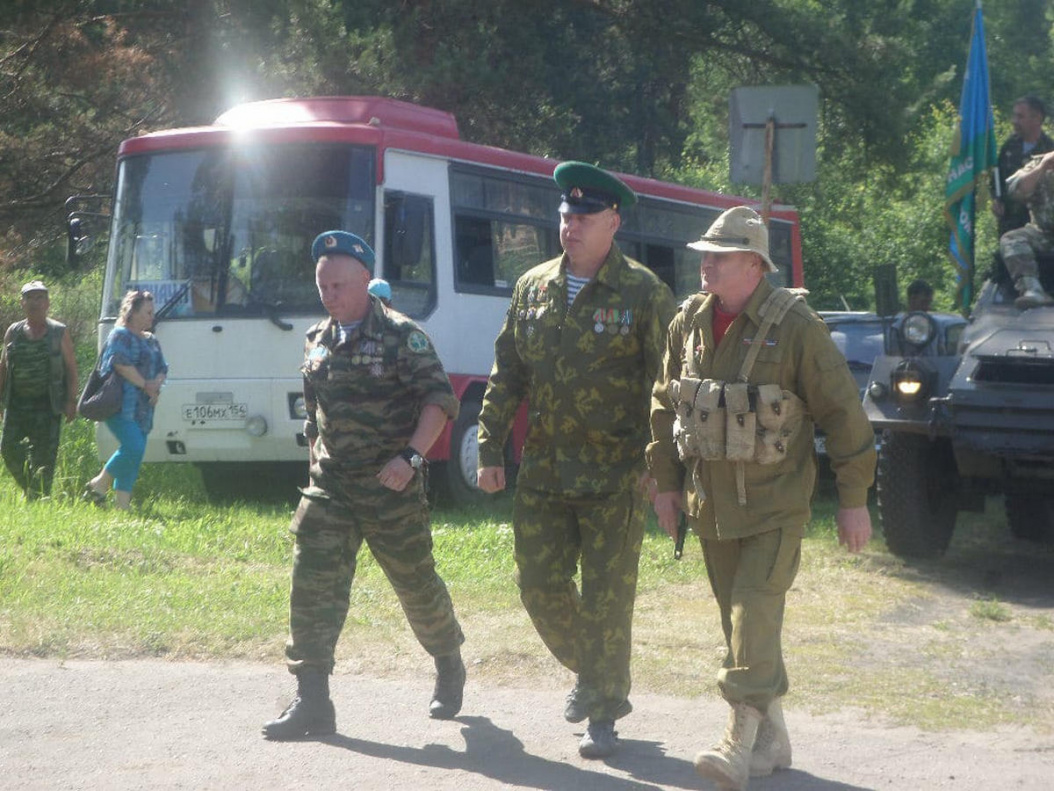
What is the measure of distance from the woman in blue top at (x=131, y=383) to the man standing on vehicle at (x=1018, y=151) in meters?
5.49

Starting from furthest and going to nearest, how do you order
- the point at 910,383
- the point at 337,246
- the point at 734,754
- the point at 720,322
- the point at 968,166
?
the point at 968,166
the point at 910,383
the point at 337,246
the point at 720,322
the point at 734,754

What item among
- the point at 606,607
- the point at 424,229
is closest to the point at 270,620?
the point at 606,607

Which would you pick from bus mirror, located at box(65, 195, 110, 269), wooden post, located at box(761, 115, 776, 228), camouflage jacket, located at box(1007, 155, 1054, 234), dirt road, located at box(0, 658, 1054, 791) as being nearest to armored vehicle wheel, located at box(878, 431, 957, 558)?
camouflage jacket, located at box(1007, 155, 1054, 234)

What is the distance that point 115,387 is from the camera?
1032 cm

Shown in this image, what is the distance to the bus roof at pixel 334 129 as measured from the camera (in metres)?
11.4

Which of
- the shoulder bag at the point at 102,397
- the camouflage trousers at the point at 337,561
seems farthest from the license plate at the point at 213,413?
the camouflage trousers at the point at 337,561

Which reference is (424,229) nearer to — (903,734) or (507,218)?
(507,218)

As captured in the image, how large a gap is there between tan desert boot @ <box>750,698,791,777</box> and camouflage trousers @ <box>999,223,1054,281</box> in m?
4.98

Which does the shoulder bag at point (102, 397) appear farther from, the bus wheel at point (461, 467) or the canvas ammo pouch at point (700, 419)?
the canvas ammo pouch at point (700, 419)

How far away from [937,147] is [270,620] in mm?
25631

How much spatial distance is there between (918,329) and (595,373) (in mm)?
4125

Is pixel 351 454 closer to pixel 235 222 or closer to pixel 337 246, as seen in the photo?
pixel 337 246

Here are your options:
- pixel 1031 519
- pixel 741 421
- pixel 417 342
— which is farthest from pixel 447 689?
pixel 1031 519

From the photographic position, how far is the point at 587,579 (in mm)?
5273
